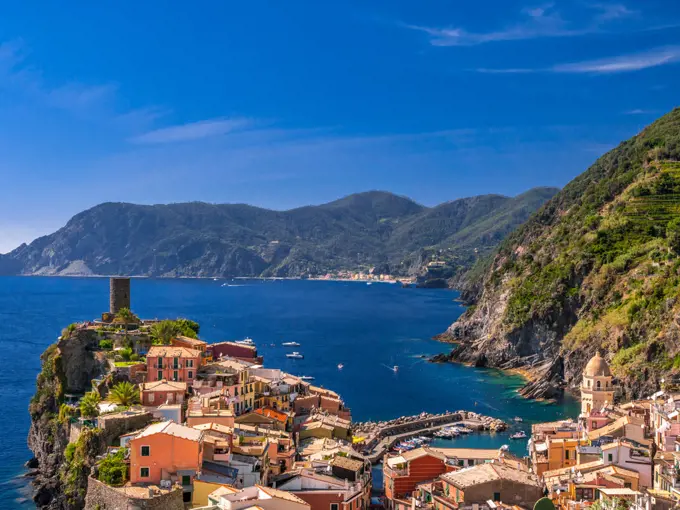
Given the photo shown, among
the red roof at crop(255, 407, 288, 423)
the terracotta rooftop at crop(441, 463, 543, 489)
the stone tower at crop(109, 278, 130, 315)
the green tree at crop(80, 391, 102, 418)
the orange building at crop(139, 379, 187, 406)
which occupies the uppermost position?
the stone tower at crop(109, 278, 130, 315)

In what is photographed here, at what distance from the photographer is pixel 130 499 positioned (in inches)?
1174

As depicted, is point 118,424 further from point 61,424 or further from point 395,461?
point 395,461

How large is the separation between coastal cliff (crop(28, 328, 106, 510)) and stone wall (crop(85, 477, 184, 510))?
24.8 ft

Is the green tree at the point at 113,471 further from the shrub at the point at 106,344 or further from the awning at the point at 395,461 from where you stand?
the shrub at the point at 106,344

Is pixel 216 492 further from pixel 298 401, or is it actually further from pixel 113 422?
pixel 298 401

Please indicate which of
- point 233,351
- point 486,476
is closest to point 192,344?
point 233,351

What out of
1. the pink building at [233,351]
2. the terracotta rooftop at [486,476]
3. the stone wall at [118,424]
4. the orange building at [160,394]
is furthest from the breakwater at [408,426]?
the terracotta rooftop at [486,476]

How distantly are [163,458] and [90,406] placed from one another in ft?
47.1

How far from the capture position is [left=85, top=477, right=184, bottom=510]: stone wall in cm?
2944

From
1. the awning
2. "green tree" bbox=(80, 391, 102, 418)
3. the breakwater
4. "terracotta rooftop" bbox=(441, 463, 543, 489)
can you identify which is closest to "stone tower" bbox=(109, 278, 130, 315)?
the breakwater

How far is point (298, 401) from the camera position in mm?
54469

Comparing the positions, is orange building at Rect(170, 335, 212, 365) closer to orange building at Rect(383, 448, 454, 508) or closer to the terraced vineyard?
orange building at Rect(383, 448, 454, 508)

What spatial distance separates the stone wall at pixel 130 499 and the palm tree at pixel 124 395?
36.9ft

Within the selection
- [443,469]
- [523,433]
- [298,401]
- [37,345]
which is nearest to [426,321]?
[37,345]
